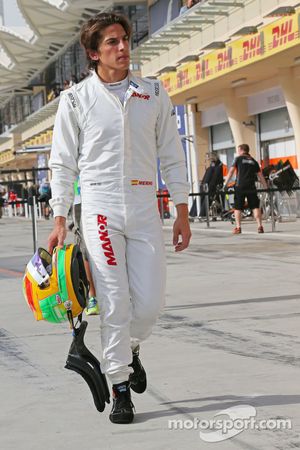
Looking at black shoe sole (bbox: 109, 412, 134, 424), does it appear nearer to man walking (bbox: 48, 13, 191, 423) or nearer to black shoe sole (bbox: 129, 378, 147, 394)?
man walking (bbox: 48, 13, 191, 423)

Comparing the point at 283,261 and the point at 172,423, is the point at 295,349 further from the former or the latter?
the point at 283,261

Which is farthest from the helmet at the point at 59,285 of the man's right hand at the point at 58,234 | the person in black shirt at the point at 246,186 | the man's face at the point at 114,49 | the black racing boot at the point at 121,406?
the person in black shirt at the point at 246,186

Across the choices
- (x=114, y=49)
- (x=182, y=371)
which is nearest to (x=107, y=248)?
(x=114, y=49)

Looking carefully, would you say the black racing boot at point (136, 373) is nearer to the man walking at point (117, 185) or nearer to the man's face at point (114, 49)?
the man walking at point (117, 185)

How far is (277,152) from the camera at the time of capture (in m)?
29.2

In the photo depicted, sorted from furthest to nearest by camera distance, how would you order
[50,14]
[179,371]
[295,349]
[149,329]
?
1. [50,14]
2. [295,349]
3. [179,371]
4. [149,329]

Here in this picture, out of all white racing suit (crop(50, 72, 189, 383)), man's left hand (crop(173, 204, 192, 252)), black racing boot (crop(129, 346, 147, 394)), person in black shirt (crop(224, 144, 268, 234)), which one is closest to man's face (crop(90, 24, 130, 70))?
white racing suit (crop(50, 72, 189, 383))

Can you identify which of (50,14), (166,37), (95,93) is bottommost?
(95,93)

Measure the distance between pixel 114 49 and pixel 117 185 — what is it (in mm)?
663

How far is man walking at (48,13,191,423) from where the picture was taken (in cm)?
494

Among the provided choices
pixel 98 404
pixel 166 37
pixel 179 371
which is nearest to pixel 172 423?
pixel 98 404

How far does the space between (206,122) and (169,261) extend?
67.0ft

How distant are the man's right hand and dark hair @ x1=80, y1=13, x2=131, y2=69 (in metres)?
0.81

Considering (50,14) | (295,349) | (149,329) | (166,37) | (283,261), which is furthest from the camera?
(50,14)
